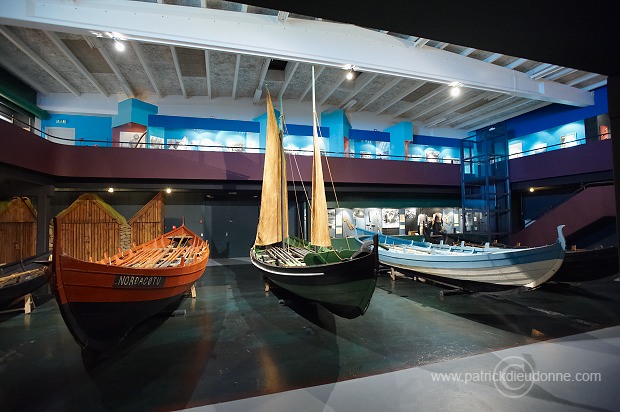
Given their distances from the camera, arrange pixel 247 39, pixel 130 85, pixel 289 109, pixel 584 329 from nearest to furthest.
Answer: pixel 584 329 → pixel 247 39 → pixel 130 85 → pixel 289 109

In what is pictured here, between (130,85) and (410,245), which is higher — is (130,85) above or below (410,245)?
above

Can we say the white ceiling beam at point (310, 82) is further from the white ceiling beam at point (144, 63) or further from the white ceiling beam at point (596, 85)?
the white ceiling beam at point (596, 85)

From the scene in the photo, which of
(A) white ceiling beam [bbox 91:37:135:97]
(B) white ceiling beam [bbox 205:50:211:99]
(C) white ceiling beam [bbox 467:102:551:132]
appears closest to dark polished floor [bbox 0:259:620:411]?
(A) white ceiling beam [bbox 91:37:135:97]

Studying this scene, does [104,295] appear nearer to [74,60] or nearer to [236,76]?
[236,76]

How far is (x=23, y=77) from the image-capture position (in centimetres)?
1072

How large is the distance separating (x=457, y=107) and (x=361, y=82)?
5.72 metres

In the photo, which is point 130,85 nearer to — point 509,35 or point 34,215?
point 34,215

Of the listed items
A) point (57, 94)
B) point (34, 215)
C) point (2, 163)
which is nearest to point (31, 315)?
point (2, 163)

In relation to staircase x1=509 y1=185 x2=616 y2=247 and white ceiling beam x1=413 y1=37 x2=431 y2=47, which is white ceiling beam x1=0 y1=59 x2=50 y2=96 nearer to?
white ceiling beam x1=413 y1=37 x2=431 y2=47

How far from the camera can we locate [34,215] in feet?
33.5

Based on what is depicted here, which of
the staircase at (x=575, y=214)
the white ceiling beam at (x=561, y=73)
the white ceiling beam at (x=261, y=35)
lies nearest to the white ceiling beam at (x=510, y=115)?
the white ceiling beam at (x=561, y=73)

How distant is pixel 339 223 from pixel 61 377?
1044 cm

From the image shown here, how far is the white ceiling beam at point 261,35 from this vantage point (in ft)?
21.1

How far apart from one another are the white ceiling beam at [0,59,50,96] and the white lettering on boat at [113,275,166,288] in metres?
11.9
